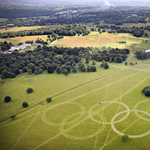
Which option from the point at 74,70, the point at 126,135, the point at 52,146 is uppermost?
the point at 74,70

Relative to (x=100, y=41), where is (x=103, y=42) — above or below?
below

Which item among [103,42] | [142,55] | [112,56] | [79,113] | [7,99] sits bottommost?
[79,113]

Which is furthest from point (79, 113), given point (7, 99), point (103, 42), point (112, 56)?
point (103, 42)

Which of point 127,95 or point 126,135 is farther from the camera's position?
point 127,95

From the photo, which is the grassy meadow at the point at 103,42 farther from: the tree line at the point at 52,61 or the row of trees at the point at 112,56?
the row of trees at the point at 112,56

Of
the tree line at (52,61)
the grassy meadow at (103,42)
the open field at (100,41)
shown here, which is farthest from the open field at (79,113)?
the open field at (100,41)

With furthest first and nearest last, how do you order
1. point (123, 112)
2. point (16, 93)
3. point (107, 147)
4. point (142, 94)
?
point (16, 93)
point (142, 94)
point (123, 112)
point (107, 147)

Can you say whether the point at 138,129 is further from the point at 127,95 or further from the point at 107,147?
the point at 127,95

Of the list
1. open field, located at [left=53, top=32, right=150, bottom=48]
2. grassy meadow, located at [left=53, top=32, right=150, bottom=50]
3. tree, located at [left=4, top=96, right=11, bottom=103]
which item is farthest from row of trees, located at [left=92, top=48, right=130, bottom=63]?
tree, located at [left=4, top=96, right=11, bottom=103]

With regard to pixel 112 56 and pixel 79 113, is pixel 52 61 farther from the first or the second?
pixel 79 113

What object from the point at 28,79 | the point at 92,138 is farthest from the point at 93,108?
the point at 28,79
